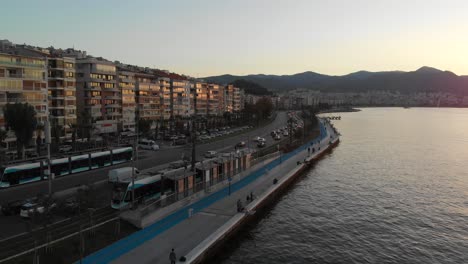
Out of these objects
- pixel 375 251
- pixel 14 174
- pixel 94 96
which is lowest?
pixel 375 251

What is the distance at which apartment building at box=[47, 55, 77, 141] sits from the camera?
68375mm

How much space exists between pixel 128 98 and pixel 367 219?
230 feet

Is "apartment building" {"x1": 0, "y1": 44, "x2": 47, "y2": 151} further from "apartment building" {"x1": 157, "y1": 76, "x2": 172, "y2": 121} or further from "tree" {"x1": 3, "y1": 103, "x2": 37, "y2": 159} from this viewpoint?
"apartment building" {"x1": 157, "y1": 76, "x2": 172, "y2": 121}

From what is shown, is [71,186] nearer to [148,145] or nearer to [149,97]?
[148,145]

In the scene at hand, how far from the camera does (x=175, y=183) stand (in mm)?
31141

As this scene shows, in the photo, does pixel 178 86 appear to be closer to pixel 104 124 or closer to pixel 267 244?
pixel 104 124

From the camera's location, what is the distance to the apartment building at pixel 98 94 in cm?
7950

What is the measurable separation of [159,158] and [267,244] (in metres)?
30.0

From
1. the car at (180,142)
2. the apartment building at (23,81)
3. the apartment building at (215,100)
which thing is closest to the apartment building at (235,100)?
the apartment building at (215,100)

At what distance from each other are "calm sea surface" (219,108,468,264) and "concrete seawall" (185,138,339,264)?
0.95m

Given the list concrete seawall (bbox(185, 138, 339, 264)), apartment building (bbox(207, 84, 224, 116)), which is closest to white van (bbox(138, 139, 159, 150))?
concrete seawall (bbox(185, 138, 339, 264))

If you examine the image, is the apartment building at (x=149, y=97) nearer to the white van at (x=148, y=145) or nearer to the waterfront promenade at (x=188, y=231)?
the white van at (x=148, y=145)

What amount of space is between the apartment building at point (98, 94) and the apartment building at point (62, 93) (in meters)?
3.87

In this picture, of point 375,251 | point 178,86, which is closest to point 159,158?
point 375,251
